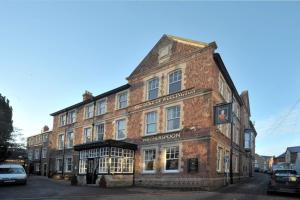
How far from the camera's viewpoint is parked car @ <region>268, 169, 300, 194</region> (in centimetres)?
1869

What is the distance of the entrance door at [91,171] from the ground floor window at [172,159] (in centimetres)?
701

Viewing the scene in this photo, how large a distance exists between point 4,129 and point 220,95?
24350 millimetres

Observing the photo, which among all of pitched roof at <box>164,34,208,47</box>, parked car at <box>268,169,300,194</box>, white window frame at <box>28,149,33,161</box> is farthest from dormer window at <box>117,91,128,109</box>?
white window frame at <box>28,149,33,161</box>

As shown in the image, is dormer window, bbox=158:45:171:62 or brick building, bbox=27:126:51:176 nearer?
dormer window, bbox=158:45:171:62

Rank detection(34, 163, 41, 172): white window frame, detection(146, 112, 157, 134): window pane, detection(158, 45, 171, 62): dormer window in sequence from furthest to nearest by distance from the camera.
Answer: detection(34, 163, 41, 172): white window frame → detection(158, 45, 171, 62): dormer window → detection(146, 112, 157, 134): window pane

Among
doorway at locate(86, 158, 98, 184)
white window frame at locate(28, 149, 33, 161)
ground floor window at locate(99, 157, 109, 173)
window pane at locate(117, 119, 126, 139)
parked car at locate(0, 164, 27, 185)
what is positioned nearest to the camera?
parked car at locate(0, 164, 27, 185)

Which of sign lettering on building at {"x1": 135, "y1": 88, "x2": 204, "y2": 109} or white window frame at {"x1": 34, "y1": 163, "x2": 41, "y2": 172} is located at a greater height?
sign lettering on building at {"x1": 135, "y1": 88, "x2": 204, "y2": 109}

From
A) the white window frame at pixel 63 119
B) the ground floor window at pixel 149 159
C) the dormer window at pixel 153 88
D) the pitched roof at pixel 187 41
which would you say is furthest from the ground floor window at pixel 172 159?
the white window frame at pixel 63 119

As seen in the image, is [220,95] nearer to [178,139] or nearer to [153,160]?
[178,139]

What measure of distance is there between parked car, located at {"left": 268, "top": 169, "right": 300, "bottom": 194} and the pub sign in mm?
4963

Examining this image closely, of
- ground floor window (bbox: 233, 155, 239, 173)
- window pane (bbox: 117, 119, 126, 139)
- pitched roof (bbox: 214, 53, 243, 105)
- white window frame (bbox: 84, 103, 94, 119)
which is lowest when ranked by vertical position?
ground floor window (bbox: 233, 155, 239, 173)

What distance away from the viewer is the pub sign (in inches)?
901

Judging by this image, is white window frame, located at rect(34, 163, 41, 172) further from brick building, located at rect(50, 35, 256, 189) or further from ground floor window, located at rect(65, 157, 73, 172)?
brick building, located at rect(50, 35, 256, 189)

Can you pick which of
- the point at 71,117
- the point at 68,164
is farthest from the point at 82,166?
the point at 71,117
